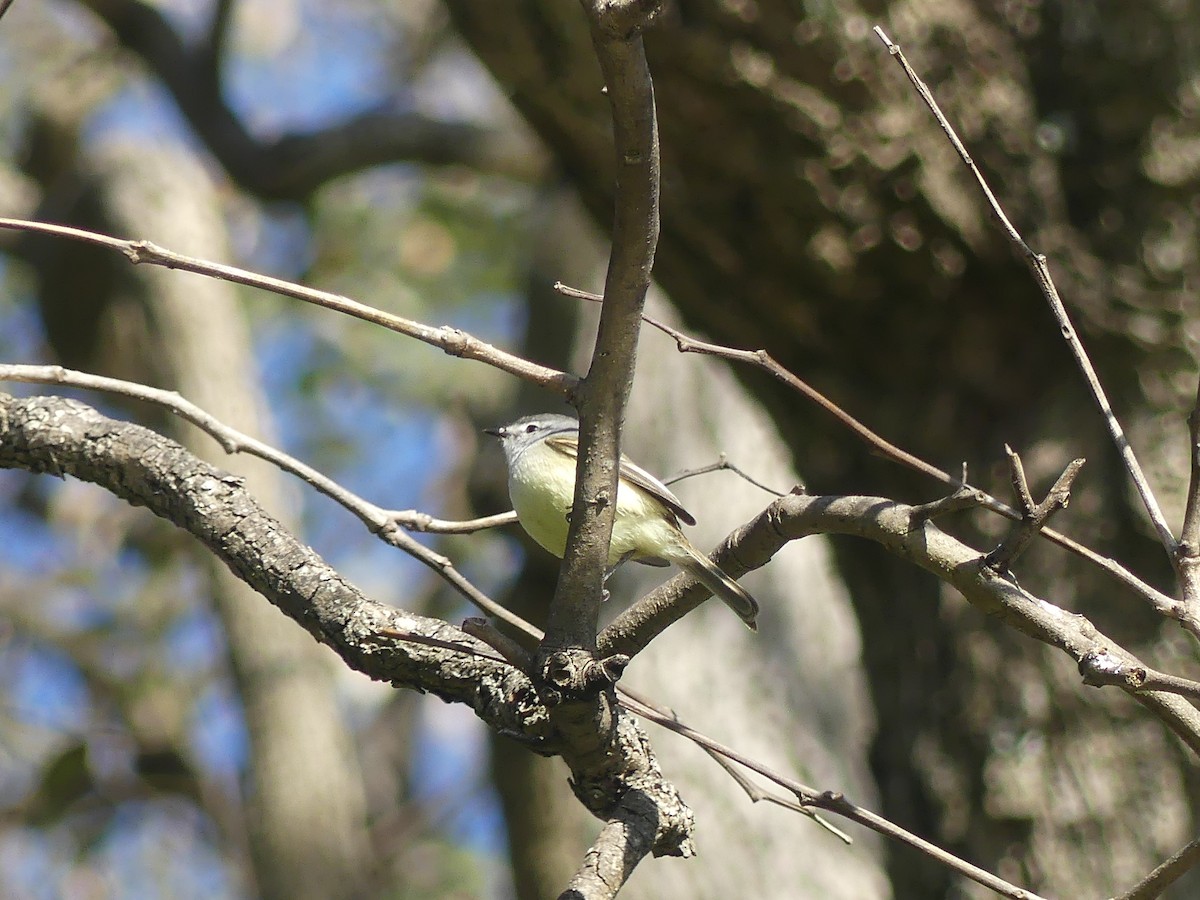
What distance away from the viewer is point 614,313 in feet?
4.74

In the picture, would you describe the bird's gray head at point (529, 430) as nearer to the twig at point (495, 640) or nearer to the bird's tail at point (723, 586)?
the bird's tail at point (723, 586)

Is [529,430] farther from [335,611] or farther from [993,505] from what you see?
[993,505]

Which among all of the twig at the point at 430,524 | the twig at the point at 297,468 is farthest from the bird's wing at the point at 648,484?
the twig at the point at 297,468

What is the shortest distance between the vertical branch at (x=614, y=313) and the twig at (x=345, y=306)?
0.07m

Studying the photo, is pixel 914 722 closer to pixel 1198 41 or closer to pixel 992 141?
pixel 992 141

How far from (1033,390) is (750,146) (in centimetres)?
117

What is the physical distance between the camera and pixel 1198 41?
346cm

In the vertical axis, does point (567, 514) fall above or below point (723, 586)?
above

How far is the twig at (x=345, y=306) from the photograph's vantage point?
4.89 ft

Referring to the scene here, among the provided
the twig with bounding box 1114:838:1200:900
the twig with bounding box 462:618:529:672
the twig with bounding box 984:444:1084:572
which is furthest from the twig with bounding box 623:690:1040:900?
the twig with bounding box 984:444:1084:572

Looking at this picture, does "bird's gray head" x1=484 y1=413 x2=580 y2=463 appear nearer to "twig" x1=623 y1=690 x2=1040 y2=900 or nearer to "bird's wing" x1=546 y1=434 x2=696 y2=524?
"bird's wing" x1=546 y1=434 x2=696 y2=524

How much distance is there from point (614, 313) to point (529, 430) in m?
2.46

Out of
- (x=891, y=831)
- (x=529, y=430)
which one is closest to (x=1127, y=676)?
(x=891, y=831)

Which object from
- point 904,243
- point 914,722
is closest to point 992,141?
point 904,243
